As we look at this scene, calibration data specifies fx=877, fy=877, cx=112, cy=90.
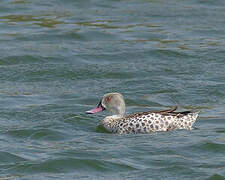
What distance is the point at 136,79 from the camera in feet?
54.6

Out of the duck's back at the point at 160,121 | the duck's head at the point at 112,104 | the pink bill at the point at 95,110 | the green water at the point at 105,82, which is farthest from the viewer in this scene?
the pink bill at the point at 95,110

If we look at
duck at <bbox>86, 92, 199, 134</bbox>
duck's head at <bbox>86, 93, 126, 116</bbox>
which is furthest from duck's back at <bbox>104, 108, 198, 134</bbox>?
duck's head at <bbox>86, 93, 126, 116</bbox>

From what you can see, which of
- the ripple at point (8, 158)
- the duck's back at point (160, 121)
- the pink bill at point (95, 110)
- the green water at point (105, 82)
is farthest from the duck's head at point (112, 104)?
the ripple at point (8, 158)

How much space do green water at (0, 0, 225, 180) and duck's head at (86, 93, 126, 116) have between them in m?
0.33

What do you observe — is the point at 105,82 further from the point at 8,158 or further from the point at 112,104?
the point at 8,158

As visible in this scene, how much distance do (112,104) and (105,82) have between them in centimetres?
291

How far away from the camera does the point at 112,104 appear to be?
44.9 feet

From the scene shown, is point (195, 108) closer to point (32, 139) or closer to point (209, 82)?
point (209, 82)

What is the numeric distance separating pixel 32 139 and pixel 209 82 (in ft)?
15.3

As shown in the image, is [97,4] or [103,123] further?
[97,4]

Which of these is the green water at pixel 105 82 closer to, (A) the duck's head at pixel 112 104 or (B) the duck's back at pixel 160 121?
(B) the duck's back at pixel 160 121

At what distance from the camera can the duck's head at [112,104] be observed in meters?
13.6

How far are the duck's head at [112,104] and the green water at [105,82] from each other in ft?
1.07

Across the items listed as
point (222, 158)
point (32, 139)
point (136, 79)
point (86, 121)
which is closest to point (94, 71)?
point (136, 79)
